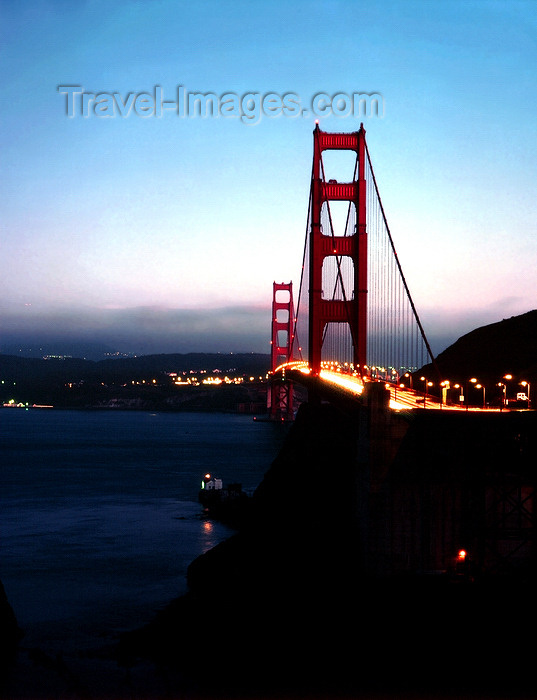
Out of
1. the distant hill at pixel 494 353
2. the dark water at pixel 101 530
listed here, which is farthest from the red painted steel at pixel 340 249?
the distant hill at pixel 494 353

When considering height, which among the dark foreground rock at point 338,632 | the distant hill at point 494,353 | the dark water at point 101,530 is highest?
the distant hill at point 494,353

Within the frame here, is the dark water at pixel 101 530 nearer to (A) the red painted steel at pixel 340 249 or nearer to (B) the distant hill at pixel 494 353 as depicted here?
(A) the red painted steel at pixel 340 249

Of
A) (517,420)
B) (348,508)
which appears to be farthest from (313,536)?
(517,420)

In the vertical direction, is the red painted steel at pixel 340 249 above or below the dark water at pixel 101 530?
above

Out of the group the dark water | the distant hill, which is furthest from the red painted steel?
the distant hill

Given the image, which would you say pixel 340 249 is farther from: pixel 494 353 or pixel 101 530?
pixel 494 353

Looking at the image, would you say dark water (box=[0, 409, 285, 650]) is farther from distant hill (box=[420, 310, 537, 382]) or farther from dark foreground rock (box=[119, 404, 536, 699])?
distant hill (box=[420, 310, 537, 382])

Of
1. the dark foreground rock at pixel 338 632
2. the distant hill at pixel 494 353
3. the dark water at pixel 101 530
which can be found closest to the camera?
the dark foreground rock at pixel 338 632
